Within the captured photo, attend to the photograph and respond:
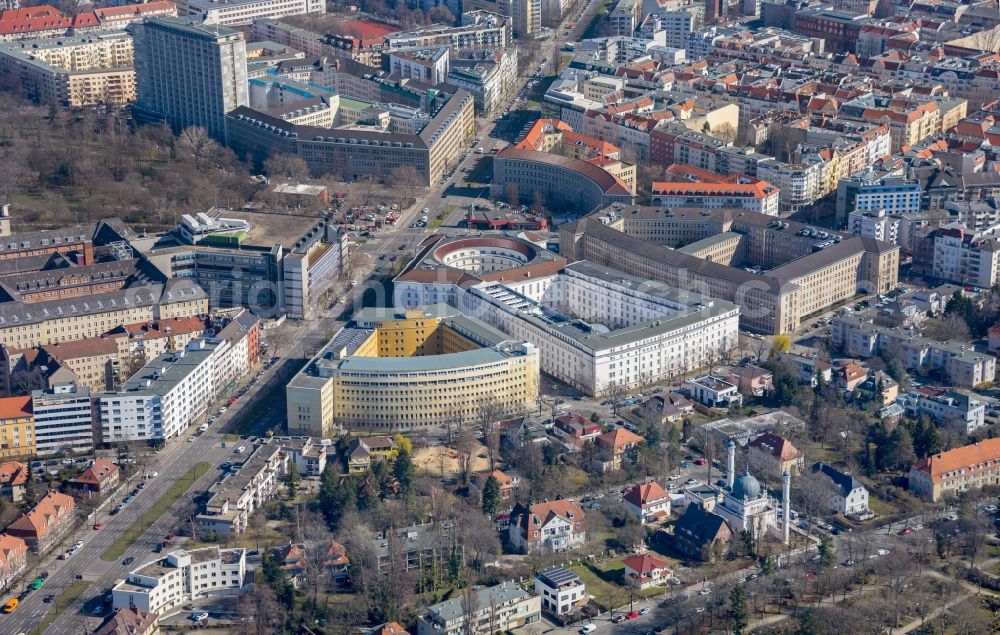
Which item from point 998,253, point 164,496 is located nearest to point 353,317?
point 164,496

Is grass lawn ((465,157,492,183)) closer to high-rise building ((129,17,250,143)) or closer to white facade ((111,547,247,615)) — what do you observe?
high-rise building ((129,17,250,143))

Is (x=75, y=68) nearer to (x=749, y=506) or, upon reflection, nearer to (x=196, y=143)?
(x=196, y=143)

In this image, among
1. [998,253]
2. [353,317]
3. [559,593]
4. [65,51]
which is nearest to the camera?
[559,593]

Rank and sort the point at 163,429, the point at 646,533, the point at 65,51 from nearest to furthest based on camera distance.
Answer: the point at 646,533 < the point at 163,429 < the point at 65,51

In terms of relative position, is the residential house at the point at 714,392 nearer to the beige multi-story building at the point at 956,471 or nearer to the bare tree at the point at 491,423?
the bare tree at the point at 491,423

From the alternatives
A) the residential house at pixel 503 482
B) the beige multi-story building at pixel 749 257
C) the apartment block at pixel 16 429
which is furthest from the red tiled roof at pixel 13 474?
the beige multi-story building at pixel 749 257

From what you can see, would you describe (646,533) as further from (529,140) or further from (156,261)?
(529,140)

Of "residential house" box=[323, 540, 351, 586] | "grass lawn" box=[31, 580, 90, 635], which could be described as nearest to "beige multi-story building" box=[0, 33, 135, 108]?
"grass lawn" box=[31, 580, 90, 635]
